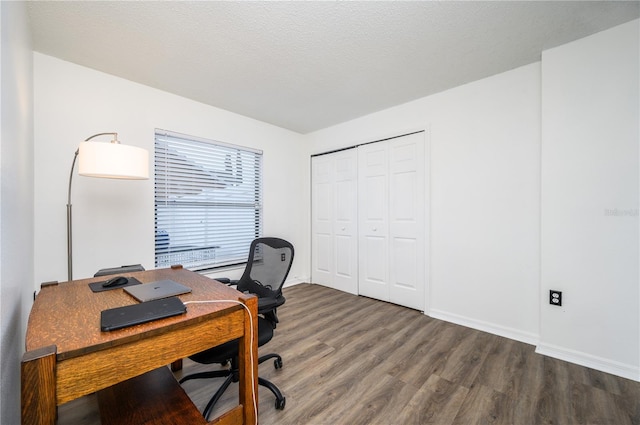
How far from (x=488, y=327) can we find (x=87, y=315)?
3.20 meters

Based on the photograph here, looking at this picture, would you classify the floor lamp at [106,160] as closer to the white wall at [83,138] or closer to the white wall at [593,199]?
the white wall at [83,138]

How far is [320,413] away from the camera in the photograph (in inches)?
60.9

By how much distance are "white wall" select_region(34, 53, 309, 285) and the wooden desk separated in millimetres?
1116

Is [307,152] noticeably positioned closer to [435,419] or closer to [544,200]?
[544,200]

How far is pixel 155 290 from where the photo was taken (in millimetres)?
1346

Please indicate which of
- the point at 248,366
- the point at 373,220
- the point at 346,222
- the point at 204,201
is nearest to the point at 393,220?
the point at 373,220

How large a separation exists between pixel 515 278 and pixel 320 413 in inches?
85.9

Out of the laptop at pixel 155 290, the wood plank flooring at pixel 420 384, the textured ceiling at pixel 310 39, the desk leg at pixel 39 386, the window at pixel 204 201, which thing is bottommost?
the wood plank flooring at pixel 420 384

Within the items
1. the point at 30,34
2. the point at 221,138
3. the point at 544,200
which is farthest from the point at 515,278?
the point at 30,34

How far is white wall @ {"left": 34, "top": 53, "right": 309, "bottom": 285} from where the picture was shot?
2211 mm

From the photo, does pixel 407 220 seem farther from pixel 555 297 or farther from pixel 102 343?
pixel 102 343

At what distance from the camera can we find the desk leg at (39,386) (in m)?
0.72

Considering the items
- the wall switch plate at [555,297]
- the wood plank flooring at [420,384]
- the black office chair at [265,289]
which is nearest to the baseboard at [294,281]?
the wood plank flooring at [420,384]

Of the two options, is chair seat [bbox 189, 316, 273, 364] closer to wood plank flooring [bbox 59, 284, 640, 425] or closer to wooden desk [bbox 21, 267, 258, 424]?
wooden desk [bbox 21, 267, 258, 424]
